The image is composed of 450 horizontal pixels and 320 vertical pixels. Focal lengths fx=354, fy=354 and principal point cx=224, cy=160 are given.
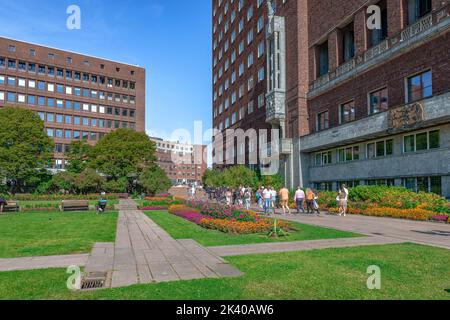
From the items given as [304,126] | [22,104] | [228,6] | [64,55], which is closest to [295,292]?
[304,126]

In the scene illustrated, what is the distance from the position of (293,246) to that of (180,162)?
15023 cm

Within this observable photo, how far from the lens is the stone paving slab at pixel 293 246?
9352 millimetres

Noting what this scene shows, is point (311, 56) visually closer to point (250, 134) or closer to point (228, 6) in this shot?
point (250, 134)

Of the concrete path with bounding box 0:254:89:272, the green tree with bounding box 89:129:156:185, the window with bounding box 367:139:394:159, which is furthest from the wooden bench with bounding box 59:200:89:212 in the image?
the green tree with bounding box 89:129:156:185

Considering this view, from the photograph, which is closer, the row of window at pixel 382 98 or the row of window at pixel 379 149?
the row of window at pixel 379 149

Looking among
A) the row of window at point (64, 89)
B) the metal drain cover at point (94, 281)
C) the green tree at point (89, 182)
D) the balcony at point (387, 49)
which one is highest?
the row of window at point (64, 89)

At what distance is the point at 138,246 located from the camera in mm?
10383

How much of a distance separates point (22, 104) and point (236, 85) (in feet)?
157

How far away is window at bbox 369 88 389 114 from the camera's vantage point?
25812 mm

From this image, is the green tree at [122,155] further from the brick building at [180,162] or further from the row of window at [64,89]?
the brick building at [180,162]

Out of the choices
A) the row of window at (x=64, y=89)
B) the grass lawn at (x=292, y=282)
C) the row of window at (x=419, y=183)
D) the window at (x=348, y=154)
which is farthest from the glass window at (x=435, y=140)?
the row of window at (x=64, y=89)

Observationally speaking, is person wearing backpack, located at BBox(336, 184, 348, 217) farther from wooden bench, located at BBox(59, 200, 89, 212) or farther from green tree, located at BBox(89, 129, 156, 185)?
green tree, located at BBox(89, 129, 156, 185)

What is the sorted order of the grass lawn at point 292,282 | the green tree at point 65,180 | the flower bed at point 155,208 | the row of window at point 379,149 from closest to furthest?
the grass lawn at point 292,282 → the row of window at point 379,149 → the flower bed at point 155,208 → the green tree at point 65,180

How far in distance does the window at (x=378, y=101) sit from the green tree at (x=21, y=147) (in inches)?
2012
